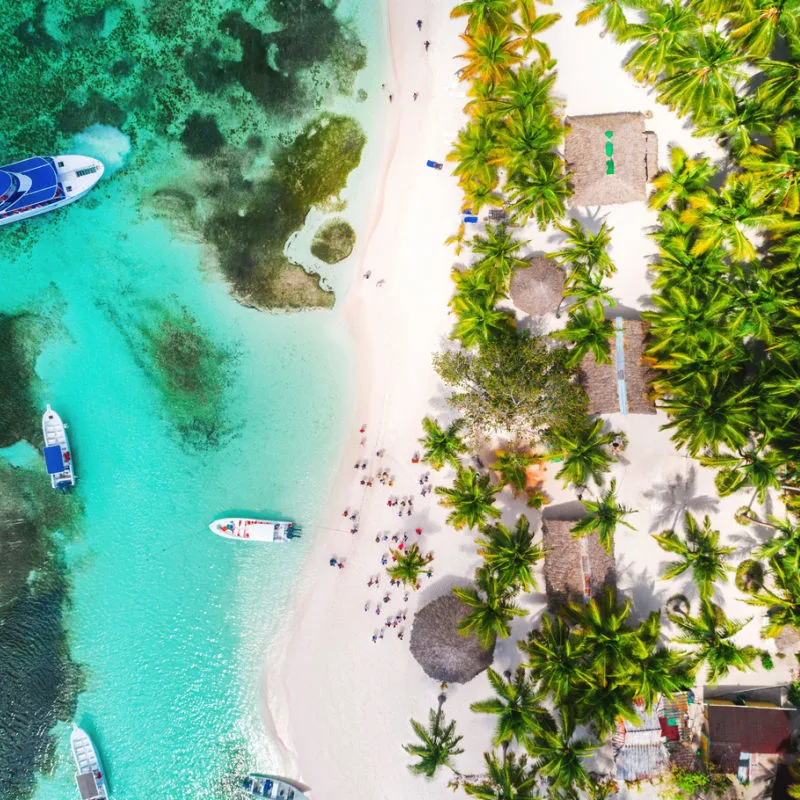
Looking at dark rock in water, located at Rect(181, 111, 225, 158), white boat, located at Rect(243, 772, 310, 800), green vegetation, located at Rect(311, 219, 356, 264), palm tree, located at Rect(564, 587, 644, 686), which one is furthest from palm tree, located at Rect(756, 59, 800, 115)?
white boat, located at Rect(243, 772, 310, 800)

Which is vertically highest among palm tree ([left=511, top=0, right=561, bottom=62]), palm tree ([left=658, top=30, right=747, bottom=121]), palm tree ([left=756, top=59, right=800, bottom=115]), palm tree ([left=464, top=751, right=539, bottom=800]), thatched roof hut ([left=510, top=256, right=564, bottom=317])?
palm tree ([left=511, top=0, right=561, bottom=62])

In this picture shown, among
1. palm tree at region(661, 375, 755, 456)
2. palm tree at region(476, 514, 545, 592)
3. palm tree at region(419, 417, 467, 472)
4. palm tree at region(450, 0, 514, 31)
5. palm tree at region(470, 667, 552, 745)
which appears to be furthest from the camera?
palm tree at region(419, 417, 467, 472)

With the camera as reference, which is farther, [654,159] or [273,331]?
[273,331]

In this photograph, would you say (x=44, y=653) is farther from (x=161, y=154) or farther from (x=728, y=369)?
(x=728, y=369)

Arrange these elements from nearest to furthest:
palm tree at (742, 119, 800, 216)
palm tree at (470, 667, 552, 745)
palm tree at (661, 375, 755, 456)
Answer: palm tree at (742, 119, 800, 216)
palm tree at (661, 375, 755, 456)
palm tree at (470, 667, 552, 745)

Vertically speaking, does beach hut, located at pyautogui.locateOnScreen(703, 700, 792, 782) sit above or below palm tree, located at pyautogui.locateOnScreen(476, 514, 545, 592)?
below

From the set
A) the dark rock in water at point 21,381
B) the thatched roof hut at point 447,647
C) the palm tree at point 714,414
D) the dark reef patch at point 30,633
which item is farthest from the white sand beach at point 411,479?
the dark rock in water at point 21,381

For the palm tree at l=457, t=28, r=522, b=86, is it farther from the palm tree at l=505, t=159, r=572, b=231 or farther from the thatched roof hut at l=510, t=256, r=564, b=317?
the thatched roof hut at l=510, t=256, r=564, b=317

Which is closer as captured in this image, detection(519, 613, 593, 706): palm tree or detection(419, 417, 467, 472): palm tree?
detection(519, 613, 593, 706): palm tree

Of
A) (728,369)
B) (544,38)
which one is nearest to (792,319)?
(728,369)
